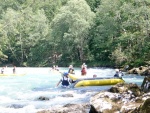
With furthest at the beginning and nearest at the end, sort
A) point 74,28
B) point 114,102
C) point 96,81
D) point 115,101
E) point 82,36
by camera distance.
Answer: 1. point 82,36
2. point 74,28
3. point 96,81
4. point 115,101
5. point 114,102

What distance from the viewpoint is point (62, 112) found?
1098cm

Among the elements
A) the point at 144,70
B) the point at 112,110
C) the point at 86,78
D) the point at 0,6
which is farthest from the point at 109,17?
the point at 0,6

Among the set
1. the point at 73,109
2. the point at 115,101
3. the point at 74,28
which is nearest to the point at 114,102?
the point at 115,101

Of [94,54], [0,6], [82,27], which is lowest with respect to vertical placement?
[94,54]

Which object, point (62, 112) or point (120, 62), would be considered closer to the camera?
point (62, 112)

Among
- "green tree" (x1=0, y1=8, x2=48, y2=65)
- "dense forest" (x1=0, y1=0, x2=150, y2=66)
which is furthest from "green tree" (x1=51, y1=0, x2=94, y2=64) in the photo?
"green tree" (x1=0, y1=8, x2=48, y2=65)

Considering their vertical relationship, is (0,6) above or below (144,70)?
above

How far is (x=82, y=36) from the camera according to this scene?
177 ft

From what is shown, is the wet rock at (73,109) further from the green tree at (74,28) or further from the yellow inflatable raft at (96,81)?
the green tree at (74,28)

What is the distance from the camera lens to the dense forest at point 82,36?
4175cm

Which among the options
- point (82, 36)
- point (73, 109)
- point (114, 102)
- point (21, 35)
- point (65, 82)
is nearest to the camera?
point (114, 102)

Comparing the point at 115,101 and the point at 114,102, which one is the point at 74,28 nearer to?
the point at 115,101

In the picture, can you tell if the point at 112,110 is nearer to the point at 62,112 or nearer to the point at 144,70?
the point at 62,112

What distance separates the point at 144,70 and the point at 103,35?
19605mm
